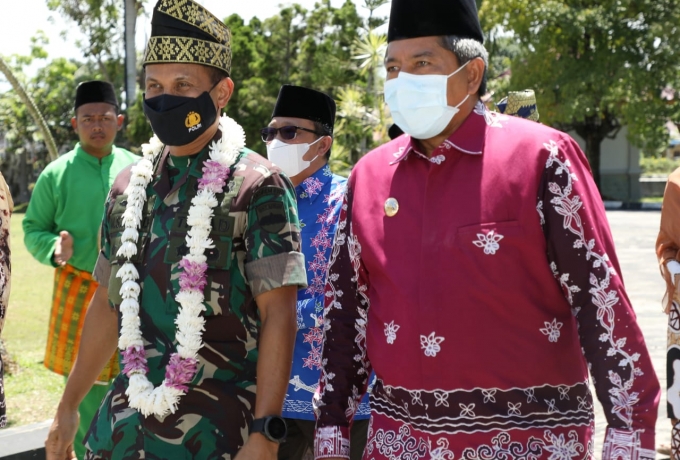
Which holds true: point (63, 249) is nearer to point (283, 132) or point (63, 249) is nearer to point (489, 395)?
point (283, 132)

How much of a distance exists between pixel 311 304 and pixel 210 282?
1.23 meters

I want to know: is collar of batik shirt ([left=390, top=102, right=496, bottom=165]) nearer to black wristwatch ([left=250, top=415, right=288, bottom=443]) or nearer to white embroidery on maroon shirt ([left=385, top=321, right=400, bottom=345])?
white embroidery on maroon shirt ([left=385, top=321, right=400, bottom=345])

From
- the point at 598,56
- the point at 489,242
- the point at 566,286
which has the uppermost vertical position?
the point at 598,56

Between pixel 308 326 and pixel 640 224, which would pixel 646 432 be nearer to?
pixel 308 326

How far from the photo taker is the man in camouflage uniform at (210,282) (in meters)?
2.79

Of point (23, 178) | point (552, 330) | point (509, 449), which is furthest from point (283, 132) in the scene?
point (23, 178)

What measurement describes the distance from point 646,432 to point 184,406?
4.53 ft

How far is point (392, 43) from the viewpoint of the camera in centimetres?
270

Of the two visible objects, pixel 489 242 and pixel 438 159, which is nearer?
pixel 489 242

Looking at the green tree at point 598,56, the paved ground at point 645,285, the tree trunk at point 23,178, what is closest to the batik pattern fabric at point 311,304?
the paved ground at point 645,285

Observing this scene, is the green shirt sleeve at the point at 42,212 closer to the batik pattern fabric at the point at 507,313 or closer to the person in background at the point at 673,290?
the person in background at the point at 673,290

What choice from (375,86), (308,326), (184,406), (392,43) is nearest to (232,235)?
(184,406)

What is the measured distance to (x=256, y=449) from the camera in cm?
269

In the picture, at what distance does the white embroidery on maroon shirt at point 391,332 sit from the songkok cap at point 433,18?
2.82ft
